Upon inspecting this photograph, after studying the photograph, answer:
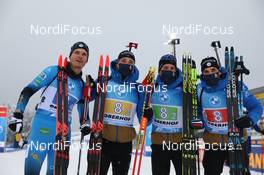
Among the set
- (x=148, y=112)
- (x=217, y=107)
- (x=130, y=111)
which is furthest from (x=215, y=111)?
(x=130, y=111)

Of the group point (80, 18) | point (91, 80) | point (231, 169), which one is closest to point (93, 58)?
point (80, 18)

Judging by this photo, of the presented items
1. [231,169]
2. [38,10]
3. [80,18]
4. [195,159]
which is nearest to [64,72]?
[195,159]

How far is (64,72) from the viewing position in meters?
3.85

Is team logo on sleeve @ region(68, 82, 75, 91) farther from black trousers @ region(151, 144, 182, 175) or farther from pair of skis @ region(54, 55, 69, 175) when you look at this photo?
black trousers @ region(151, 144, 182, 175)

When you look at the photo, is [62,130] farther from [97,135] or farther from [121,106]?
[121,106]

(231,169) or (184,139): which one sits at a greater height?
(184,139)

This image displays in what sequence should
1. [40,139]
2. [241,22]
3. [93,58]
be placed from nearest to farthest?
1. [40,139]
2. [93,58]
3. [241,22]

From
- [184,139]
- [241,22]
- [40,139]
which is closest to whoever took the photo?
[40,139]

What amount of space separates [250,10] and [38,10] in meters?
5.44

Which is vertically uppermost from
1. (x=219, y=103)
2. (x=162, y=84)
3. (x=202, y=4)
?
Result: (x=202, y=4)

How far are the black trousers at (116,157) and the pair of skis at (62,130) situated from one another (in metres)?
0.43

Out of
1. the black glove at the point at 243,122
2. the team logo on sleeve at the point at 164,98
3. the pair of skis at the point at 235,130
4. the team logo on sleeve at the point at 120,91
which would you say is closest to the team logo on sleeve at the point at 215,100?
the pair of skis at the point at 235,130

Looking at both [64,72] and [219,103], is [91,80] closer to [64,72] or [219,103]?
[64,72]

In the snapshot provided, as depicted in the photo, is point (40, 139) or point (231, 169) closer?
point (40, 139)
